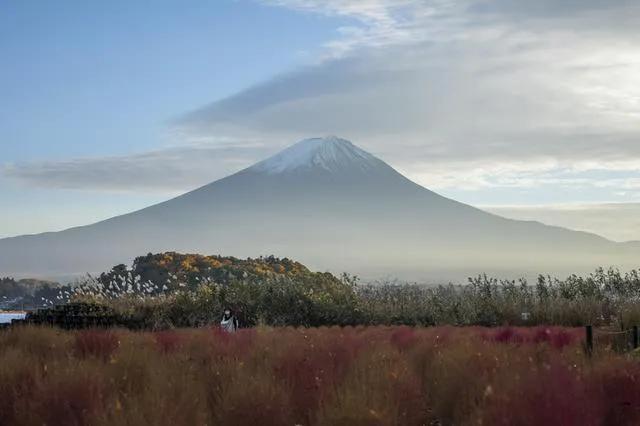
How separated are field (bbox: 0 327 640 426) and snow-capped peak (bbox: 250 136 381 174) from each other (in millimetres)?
160322

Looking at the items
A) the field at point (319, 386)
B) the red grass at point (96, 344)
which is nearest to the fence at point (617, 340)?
the field at point (319, 386)

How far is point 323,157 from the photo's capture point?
576 feet

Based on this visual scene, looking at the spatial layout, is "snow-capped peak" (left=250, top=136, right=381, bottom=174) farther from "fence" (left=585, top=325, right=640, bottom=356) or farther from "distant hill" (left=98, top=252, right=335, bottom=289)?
"fence" (left=585, top=325, right=640, bottom=356)

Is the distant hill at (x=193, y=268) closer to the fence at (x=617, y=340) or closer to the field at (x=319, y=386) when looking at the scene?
the fence at (x=617, y=340)

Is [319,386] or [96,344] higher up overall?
[96,344]

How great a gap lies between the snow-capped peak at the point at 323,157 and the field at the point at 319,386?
160 meters

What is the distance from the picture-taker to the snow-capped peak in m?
172

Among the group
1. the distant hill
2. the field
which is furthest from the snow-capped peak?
the field

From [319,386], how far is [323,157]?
16873 cm

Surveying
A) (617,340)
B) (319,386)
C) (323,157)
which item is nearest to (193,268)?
(617,340)

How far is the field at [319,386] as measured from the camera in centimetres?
588

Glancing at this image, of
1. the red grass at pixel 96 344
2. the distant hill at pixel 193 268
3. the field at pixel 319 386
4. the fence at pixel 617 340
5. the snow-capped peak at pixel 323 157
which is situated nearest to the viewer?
the field at pixel 319 386

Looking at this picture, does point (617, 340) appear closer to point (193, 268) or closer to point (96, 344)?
point (96, 344)

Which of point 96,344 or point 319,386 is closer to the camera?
point 319,386
